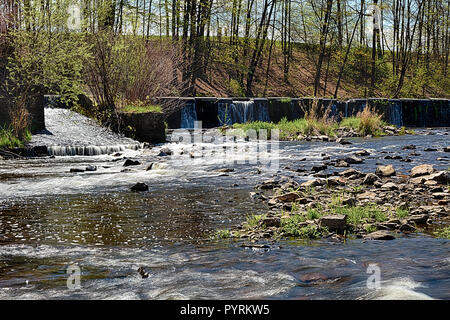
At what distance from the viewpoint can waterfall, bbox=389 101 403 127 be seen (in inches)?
1037

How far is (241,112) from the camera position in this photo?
23.1m

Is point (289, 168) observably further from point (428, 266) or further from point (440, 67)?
point (440, 67)

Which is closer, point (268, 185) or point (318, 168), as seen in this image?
point (268, 185)

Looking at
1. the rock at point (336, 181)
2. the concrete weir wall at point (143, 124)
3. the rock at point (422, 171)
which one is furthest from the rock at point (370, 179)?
the concrete weir wall at point (143, 124)

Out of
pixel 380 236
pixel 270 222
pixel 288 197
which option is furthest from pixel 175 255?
pixel 288 197

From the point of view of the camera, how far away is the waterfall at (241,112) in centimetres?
2295

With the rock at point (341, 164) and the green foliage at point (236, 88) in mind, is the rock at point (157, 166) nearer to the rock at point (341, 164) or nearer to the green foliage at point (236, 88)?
the rock at point (341, 164)

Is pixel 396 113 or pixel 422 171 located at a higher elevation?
pixel 396 113

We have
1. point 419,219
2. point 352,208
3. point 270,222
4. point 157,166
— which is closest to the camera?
point 270,222

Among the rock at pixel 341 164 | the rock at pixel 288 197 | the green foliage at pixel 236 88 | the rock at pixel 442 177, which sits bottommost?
the rock at pixel 288 197

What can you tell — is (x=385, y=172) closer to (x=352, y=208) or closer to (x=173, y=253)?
(x=352, y=208)

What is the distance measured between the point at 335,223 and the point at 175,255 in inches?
72.3

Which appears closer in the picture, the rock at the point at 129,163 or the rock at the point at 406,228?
the rock at the point at 406,228

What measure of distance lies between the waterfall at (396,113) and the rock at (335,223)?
21758 mm
